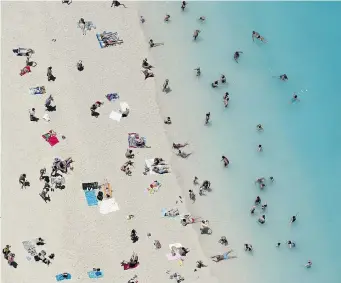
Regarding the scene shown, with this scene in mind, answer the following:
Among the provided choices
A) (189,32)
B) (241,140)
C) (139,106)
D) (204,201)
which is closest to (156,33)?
(189,32)

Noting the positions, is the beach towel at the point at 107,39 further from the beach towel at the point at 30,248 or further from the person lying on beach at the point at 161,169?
the beach towel at the point at 30,248

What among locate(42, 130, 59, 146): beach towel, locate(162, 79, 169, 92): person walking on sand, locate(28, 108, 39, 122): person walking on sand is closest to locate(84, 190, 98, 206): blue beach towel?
locate(42, 130, 59, 146): beach towel

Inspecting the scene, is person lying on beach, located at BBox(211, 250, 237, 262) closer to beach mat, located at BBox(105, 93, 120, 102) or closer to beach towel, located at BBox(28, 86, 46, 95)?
beach mat, located at BBox(105, 93, 120, 102)

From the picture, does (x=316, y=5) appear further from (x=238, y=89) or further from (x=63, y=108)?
(x=63, y=108)

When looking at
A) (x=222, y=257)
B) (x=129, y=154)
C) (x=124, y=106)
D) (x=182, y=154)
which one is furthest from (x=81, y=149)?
(x=222, y=257)

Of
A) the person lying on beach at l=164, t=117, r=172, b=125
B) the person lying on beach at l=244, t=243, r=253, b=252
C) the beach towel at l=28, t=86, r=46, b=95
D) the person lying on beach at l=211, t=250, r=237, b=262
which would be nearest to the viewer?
the person lying on beach at l=211, t=250, r=237, b=262

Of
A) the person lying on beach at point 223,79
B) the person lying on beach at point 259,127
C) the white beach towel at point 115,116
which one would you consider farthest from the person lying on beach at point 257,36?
Answer: the white beach towel at point 115,116
